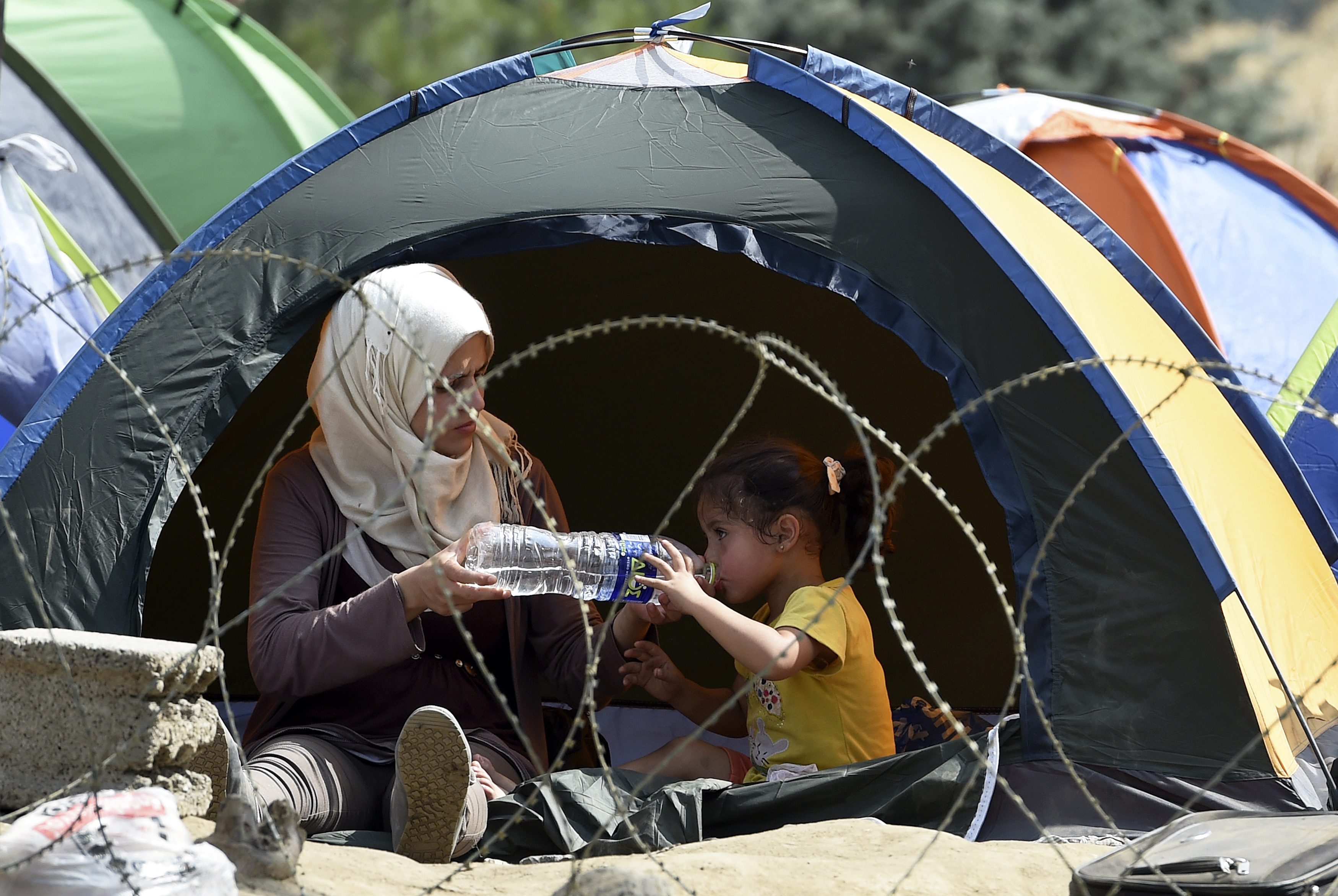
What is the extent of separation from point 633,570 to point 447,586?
0.48 meters

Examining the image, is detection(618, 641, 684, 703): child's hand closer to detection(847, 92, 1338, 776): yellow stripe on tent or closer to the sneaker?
the sneaker

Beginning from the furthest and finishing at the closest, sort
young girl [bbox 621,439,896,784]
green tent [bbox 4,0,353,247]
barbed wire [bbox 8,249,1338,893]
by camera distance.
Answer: green tent [bbox 4,0,353,247], young girl [bbox 621,439,896,784], barbed wire [bbox 8,249,1338,893]

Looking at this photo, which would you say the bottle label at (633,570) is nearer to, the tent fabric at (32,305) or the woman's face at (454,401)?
the woman's face at (454,401)

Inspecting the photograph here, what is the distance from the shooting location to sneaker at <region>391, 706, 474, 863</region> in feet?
8.54

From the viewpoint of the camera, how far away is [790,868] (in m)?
2.61

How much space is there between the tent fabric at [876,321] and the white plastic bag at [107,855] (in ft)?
3.33

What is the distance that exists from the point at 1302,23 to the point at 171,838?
1964cm

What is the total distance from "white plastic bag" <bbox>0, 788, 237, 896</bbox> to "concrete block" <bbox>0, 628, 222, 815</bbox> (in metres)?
0.30

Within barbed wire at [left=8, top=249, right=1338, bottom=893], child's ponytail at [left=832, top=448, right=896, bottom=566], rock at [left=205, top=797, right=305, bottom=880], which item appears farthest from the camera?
child's ponytail at [left=832, top=448, right=896, bottom=566]

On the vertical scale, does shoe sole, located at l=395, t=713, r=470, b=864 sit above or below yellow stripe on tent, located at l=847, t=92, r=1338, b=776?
below

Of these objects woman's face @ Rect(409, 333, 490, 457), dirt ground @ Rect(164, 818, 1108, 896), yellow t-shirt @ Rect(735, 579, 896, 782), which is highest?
woman's face @ Rect(409, 333, 490, 457)

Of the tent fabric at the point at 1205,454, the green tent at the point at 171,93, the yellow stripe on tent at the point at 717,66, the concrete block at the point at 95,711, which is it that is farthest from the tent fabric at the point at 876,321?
the green tent at the point at 171,93

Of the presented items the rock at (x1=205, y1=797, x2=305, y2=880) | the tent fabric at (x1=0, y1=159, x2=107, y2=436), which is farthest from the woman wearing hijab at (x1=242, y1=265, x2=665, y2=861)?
the tent fabric at (x1=0, y1=159, x2=107, y2=436)

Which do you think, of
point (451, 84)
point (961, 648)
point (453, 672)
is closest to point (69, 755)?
point (453, 672)
